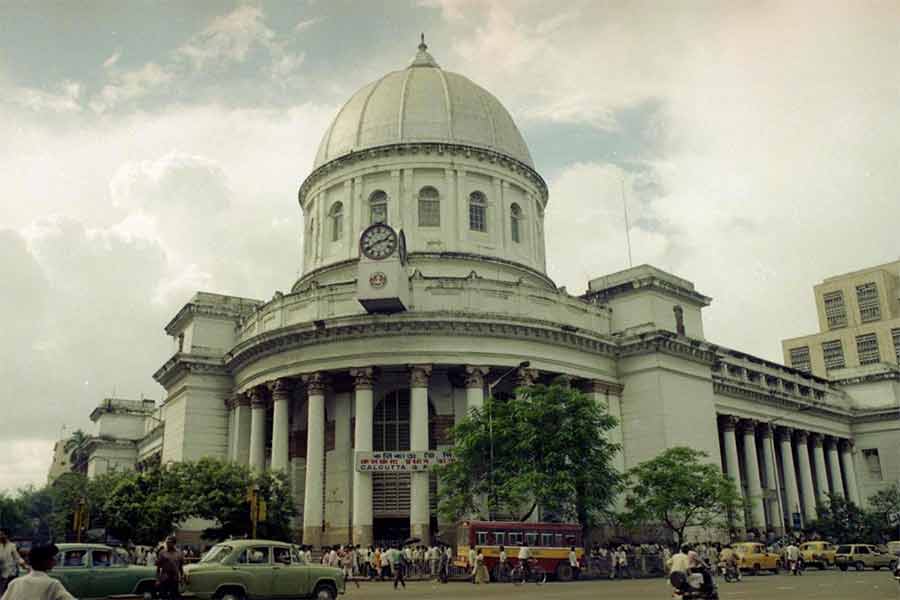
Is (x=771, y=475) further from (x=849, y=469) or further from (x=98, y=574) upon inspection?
(x=98, y=574)

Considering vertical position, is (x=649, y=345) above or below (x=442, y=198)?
below

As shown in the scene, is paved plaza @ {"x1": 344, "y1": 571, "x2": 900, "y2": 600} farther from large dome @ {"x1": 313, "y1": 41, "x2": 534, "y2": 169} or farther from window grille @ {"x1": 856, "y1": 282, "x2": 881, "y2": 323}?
window grille @ {"x1": 856, "y1": 282, "x2": 881, "y2": 323}

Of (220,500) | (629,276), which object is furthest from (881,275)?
(220,500)

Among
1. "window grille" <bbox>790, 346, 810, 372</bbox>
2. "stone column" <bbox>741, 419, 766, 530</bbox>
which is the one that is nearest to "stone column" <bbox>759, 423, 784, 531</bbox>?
"stone column" <bbox>741, 419, 766, 530</bbox>

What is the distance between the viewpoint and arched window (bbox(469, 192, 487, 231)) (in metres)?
54.9

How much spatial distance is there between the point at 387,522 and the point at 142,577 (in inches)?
974

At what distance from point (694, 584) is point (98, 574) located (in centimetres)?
1429

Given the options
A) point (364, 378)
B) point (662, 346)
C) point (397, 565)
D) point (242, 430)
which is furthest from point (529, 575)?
point (242, 430)

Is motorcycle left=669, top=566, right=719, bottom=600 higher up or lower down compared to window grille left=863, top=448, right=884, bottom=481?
lower down

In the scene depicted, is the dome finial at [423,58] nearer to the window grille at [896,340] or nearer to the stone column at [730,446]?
the stone column at [730,446]

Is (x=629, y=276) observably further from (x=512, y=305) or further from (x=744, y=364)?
(x=744, y=364)

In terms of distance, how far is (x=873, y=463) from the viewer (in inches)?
3083

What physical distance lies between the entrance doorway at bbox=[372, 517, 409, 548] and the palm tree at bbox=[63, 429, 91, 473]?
179ft

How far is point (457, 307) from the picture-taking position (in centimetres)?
4525
